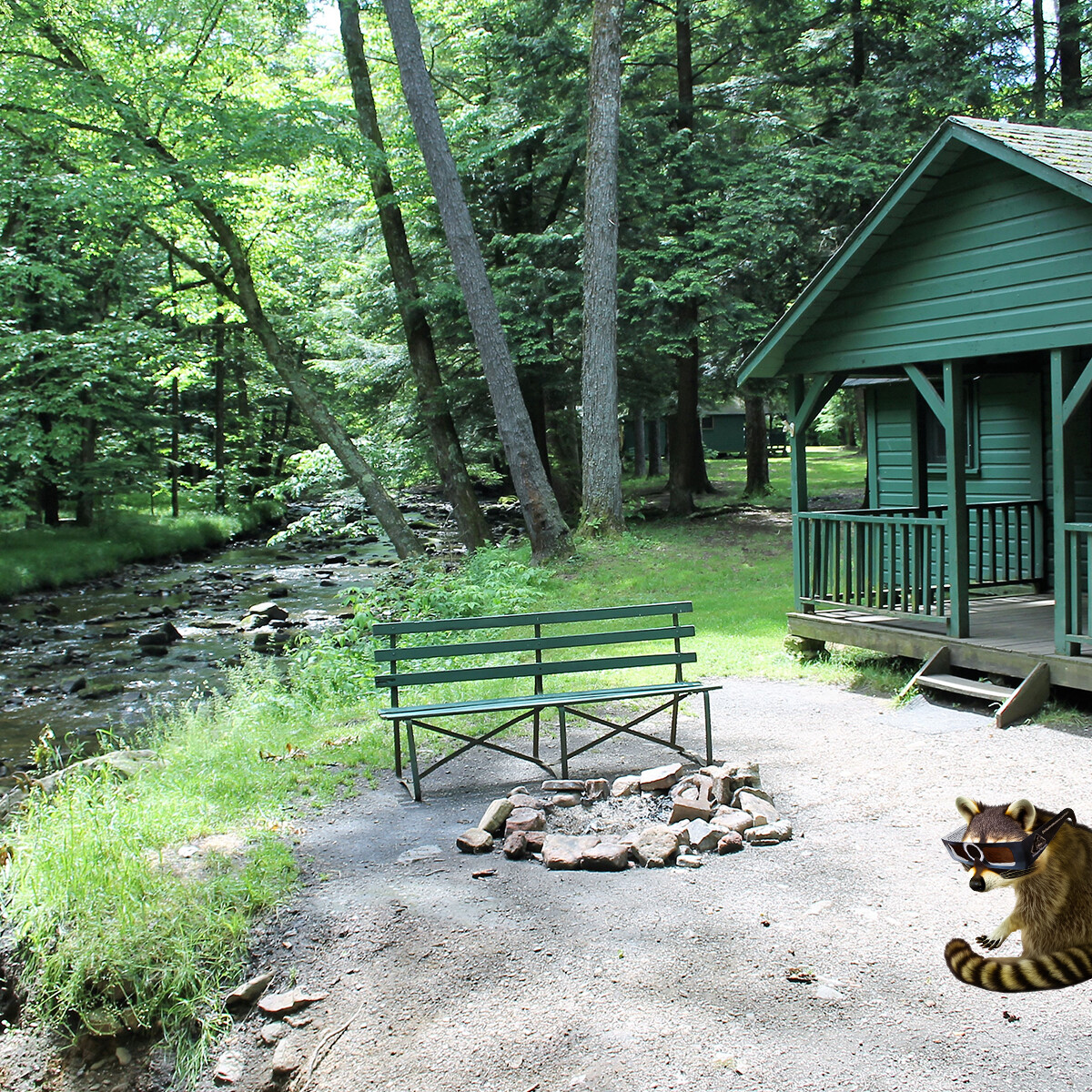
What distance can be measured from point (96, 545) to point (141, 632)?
28.4 feet

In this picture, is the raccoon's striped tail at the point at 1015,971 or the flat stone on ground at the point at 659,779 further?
the flat stone on ground at the point at 659,779

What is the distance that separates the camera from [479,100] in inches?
938

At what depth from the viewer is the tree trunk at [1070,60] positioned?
20516 mm

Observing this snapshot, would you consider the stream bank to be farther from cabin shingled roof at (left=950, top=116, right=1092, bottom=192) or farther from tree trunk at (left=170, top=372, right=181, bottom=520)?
cabin shingled roof at (left=950, top=116, right=1092, bottom=192)

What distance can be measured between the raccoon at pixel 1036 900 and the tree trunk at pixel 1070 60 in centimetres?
2281

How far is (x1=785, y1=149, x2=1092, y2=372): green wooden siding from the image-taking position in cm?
797

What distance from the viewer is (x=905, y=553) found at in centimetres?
975

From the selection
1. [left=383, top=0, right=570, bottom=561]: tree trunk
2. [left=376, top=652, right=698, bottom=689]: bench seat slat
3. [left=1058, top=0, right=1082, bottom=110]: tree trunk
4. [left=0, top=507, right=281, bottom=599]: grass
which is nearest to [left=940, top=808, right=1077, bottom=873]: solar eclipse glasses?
[left=376, top=652, right=698, bottom=689]: bench seat slat

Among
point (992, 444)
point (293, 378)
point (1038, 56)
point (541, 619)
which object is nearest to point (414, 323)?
point (293, 378)

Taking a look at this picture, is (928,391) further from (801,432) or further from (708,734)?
(708,734)

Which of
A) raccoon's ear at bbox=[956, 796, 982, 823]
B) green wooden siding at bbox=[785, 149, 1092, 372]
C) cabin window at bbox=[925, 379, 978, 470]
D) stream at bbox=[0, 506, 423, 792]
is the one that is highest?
green wooden siding at bbox=[785, 149, 1092, 372]

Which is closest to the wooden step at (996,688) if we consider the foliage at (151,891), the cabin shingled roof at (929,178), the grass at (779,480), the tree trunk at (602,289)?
the cabin shingled roof at (929,178)

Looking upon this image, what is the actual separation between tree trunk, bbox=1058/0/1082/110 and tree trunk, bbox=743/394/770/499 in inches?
383

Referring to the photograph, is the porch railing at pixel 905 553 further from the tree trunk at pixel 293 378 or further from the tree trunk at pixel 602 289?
the tree trunk at pixel 293 378
